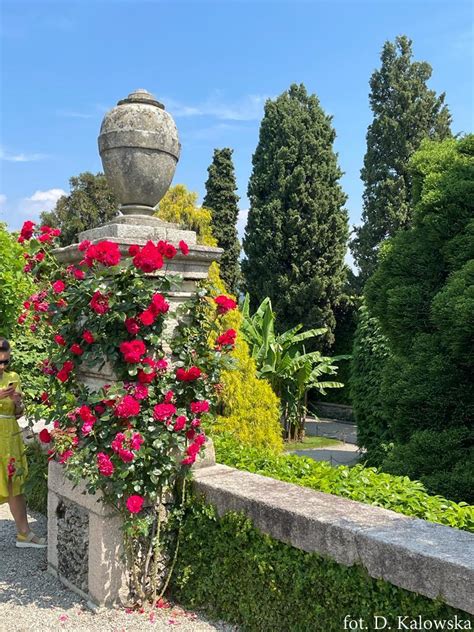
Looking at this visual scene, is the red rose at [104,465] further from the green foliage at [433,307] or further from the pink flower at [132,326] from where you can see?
the green foliage at [433,307]

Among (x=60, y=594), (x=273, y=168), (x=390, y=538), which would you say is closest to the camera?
(x=390, y=538)

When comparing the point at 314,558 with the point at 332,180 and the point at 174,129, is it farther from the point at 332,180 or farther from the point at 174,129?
the point at 332,180

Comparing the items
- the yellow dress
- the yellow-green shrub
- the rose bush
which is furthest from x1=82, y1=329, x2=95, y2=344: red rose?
the yellow-green shrub

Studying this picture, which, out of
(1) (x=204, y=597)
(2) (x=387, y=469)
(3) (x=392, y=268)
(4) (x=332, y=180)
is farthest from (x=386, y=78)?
(1) (x=204, y=597)

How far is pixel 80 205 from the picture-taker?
26672 mm

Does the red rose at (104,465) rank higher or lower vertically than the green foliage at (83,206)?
lower

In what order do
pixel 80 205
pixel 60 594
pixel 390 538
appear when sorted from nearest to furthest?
pixel 390 538
pixel 60 594
pixel 80 205

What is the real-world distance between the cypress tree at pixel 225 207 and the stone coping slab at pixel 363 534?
60.8ft

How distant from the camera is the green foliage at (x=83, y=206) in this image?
26.6 metres

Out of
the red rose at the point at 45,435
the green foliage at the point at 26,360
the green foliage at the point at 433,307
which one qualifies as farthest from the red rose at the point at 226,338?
the green foliage at the point at 26,360

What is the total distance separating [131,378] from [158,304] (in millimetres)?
520

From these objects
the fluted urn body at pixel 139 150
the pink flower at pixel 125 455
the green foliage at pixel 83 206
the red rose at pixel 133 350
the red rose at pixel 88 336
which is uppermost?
the green foliage at pixel 83 206

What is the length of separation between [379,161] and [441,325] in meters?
17.8

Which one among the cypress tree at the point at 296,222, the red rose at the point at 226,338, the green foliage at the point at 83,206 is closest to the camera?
the red rose at the point at 226,338
